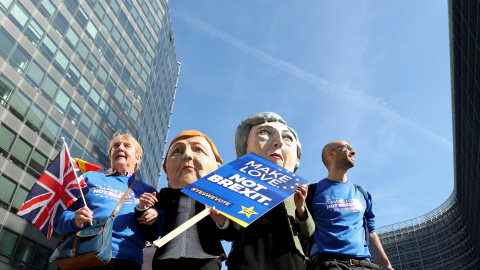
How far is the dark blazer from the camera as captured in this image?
288cm

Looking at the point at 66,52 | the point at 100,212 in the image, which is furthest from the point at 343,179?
the point at 66,52

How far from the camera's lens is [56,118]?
2242 centimetres

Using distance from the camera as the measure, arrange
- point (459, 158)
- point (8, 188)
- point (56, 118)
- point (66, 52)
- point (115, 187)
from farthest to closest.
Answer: point (459, 158) < point (66, 52) < point (56, 118) < point (8, 188) < point (115, 187)

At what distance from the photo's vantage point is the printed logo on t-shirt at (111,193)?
3.41 metres

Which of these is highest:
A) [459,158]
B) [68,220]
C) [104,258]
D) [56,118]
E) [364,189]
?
[459,158]

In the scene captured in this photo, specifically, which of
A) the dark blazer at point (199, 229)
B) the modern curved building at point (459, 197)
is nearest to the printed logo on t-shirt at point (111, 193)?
the dark blazer at point (199, 229)

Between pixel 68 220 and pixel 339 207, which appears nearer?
pixel 68 220

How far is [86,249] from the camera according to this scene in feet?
8.86

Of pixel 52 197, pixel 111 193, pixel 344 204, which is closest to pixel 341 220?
pixel 344 204

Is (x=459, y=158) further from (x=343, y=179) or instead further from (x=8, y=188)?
(x=343, y=179)

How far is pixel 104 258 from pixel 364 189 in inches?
96.6

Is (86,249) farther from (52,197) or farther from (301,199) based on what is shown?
(301,199)

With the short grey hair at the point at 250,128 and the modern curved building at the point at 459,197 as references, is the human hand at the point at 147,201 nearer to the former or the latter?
the short grey hair at the point at 250,128

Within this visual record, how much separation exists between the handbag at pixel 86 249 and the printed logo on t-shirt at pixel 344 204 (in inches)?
74.4
